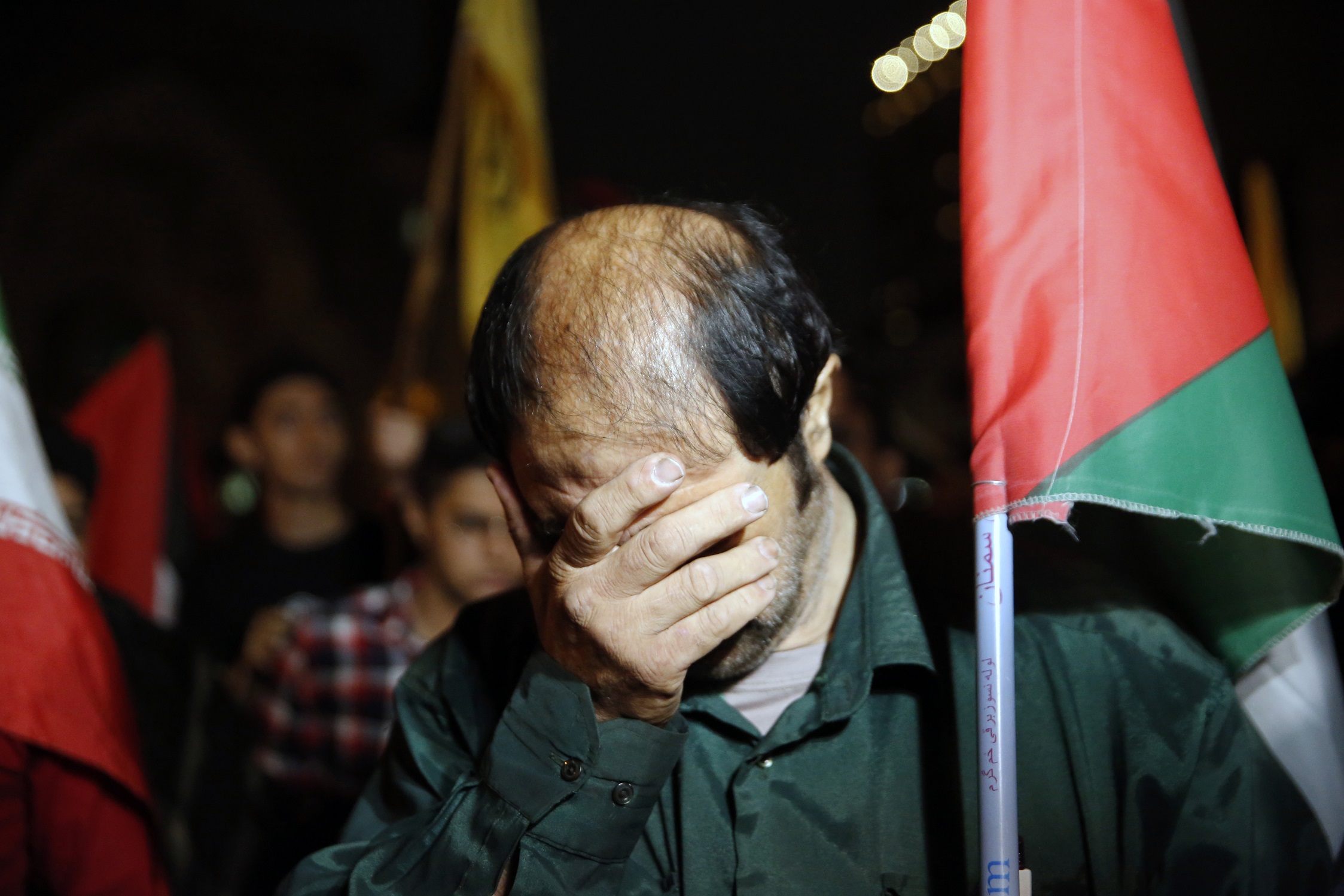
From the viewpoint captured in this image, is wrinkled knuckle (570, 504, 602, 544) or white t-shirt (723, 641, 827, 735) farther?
white t-shirt (723, 641, 827, 735)

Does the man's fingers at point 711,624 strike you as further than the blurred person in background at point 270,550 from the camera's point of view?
No

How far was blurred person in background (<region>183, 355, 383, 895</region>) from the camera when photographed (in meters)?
3.06

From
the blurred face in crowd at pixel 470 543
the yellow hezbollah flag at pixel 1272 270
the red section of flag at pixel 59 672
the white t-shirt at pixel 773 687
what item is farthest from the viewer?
the yellow hezbollah flag at pixel 1272 270

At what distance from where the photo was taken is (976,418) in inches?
54.4

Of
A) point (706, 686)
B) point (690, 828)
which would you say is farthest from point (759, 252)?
point (690, 828)

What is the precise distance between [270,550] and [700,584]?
9.75ft

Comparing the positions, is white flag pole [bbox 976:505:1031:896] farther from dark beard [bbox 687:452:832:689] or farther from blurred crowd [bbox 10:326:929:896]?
blurred crowd [bbox 10:326:929:896]

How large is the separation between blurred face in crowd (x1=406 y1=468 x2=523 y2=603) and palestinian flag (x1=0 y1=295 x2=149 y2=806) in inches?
42.5

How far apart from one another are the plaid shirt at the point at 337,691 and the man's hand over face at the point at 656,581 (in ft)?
5.43

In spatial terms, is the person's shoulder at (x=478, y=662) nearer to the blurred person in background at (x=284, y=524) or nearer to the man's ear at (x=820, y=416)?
the man's ear at (x=820, y=416)

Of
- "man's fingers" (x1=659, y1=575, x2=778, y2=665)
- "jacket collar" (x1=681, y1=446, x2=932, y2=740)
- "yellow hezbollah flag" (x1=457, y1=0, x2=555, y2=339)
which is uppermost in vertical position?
"yellow hezbollah flag" (x1=457, y1=0, x2=555, y2=339)

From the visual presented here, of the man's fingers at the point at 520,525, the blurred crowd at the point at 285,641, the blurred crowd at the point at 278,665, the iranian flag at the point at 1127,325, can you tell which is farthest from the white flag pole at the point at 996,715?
the blurred crowd at the point at 278,665

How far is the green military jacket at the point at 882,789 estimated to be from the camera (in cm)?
135

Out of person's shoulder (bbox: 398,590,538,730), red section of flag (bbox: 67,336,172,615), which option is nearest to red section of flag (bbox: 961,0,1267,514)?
person's shoulder (bbox: 398,590,538,730)
